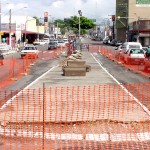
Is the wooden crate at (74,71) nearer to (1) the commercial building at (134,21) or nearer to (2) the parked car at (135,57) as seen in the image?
(2) the parked car at (135,57)

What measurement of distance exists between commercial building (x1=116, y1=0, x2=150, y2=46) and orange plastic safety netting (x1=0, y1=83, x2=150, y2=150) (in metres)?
85.0

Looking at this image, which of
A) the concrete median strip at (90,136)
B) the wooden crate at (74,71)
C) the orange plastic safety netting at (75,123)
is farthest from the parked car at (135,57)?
the concrete median strip at (90,136)

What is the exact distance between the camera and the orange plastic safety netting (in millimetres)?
10781

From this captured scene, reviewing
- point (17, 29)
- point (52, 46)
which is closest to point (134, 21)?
point (17, 29)

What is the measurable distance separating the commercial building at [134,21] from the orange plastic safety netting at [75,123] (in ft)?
279

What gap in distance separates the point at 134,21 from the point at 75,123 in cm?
10591

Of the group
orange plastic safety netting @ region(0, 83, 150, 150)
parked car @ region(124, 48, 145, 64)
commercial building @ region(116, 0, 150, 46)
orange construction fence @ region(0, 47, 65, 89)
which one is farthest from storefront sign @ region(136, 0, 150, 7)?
orange plastic safety netting @ region(0, 83, 150, 150)

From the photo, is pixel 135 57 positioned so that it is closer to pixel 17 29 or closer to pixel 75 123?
pixel 75 123

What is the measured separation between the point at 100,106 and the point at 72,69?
14388 mm

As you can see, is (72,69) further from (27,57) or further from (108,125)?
(27,57)

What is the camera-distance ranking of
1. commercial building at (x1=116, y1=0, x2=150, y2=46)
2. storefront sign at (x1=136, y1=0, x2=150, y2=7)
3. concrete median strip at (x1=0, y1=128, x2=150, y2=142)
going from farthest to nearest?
storefront sign at (x1=136, y1=0, x2=150, y2=7)
commercial building at (x1=116, y1=0, x2=150, y2=46)
concrete median strip at (x1=0, y1=128, x2=150, y2=142)

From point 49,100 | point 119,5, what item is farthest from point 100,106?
point 119,5

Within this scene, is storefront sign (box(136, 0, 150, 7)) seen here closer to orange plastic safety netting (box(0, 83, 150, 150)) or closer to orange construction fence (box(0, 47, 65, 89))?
orange construction fence (box(0, 47, 65, 89))

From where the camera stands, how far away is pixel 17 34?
114 m
